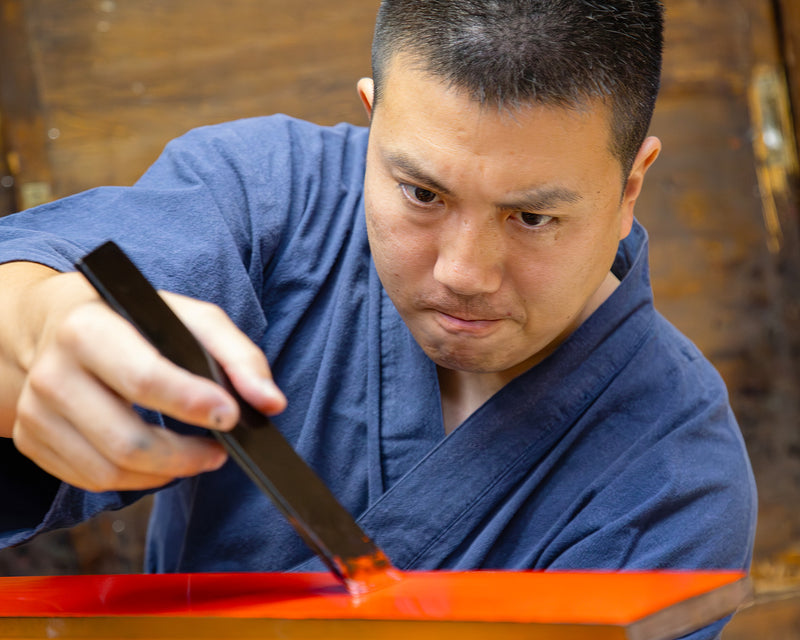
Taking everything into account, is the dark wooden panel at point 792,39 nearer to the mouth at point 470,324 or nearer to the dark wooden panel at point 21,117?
the mouth at point 470,324

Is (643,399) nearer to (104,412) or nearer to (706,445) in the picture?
(706,445)

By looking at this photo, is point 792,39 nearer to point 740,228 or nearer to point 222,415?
point 740,228

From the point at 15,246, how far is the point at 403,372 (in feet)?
1.49

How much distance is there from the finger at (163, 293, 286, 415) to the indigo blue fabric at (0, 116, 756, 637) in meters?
0.31

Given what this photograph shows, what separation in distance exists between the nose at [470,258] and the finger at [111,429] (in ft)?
1.01

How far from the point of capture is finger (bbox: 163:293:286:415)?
0.53 meters

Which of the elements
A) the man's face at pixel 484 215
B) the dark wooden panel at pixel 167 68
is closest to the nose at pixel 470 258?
the man's face at pixel 484 215

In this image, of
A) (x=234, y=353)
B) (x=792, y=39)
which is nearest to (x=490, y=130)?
(x=234, y=353)

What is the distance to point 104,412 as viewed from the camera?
519 mm

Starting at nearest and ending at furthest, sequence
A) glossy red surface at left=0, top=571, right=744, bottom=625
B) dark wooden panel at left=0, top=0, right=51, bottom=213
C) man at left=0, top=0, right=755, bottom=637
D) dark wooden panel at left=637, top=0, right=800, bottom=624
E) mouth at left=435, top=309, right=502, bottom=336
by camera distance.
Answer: glossy red surface at left=0, top=571, right=744, bottom=625
man at left=0, top=0, right=755, bottom=637
mouth at left=435, top=309, right=502, bottom=336
dark wooden panel at left=0, top=0, right=51, bottom=213
dark wooden panel at left=637, top=0, right=800, bottom=624

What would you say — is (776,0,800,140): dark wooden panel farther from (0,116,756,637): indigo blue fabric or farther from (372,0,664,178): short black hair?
(372,0,664,178): short black hair

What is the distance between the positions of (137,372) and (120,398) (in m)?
0.05

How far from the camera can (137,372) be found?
492 millimetres

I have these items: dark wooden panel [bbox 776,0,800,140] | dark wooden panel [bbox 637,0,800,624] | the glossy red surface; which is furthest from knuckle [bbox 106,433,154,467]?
dark wooden panel [bbox 776,0,800,140]
